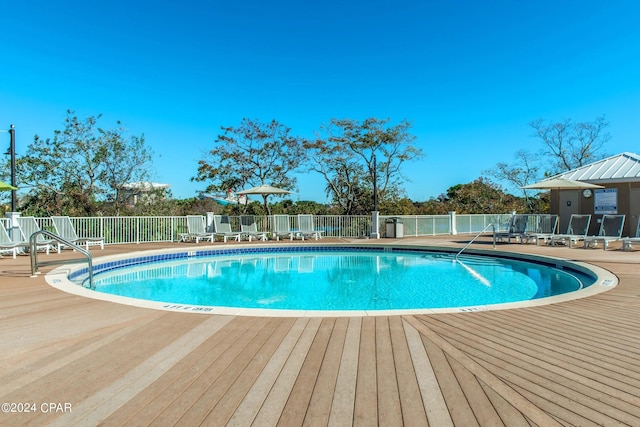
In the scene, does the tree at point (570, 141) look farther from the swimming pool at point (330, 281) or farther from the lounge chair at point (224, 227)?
the lounge chair at point (224, 227)

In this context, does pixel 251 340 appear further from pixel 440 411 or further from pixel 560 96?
pixel 560 96

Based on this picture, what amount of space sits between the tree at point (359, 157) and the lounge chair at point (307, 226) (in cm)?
425

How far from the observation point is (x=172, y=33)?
14883 mm

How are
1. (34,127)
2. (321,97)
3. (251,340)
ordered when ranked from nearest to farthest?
(251,340) < (34,127) < (321,97)

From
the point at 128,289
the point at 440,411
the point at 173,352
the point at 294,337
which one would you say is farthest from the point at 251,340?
the point at 128,289

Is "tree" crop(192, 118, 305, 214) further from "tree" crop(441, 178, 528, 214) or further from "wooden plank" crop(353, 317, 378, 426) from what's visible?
"wooden plank" crop(353, 317, 378, 426)

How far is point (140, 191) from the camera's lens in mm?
15953

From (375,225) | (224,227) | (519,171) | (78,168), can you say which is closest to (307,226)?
(375,225)

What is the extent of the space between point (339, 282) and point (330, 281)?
211 millimetres

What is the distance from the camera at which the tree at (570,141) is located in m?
22.1

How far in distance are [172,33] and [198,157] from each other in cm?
561

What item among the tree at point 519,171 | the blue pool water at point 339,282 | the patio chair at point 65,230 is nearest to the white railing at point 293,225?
the patio chair at point 65,230

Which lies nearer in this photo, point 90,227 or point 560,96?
point 90,227

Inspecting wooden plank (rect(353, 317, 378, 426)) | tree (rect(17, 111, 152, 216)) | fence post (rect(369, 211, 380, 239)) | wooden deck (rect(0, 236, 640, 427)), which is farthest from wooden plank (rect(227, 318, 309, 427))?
tree (rect(17, 111, 152, 216))
